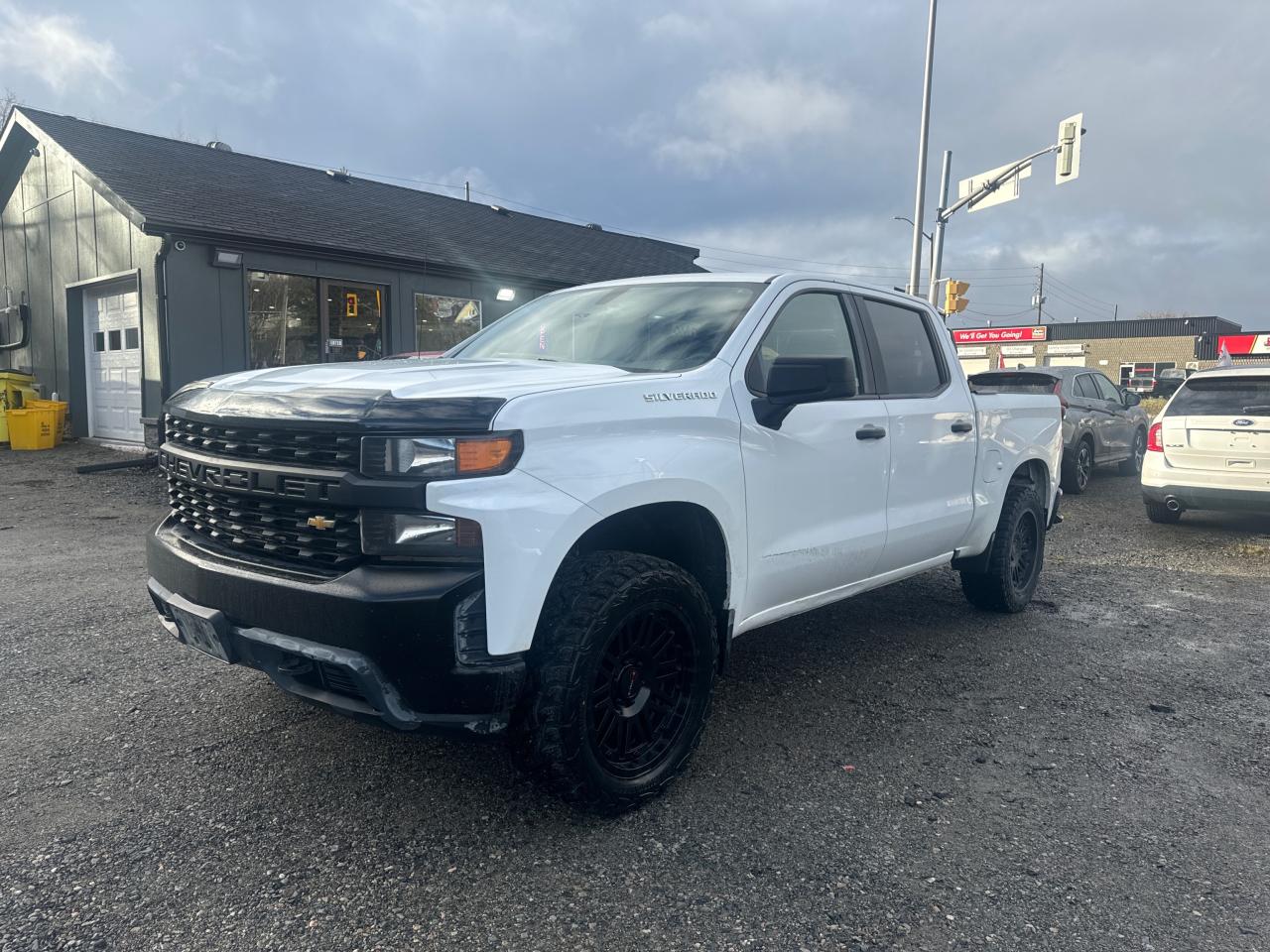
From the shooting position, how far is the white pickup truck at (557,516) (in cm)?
264

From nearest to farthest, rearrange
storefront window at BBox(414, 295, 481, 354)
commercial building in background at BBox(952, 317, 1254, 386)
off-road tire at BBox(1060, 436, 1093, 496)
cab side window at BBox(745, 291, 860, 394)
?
cab side window at BBox(745, 291, 860, 394)
off-road tire at BBox(1060, 436, 1093, 496)
storefront window at BBox(414, 295, 481, 354)
commercial building in background at BBox(952, 317, 1254, 386)

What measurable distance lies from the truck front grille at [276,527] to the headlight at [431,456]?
17 cm

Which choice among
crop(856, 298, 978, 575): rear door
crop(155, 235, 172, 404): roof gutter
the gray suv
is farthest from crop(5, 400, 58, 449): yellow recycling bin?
crop(856, 298, 978, 575): rear door

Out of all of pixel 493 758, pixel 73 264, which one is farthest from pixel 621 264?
pixel 493 758

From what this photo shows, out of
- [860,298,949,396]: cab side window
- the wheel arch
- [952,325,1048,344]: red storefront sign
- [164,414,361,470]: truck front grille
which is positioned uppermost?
[952,325,1048,344]: red storefront sign

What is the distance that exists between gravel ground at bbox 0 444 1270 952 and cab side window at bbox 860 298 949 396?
145 centimetres

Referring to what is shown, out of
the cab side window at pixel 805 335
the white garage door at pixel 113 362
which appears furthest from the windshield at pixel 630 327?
the white garage door at pixel 113 362

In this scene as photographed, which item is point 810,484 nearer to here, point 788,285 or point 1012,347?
point 788,285

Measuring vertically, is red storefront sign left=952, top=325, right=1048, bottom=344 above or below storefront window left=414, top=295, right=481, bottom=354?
above

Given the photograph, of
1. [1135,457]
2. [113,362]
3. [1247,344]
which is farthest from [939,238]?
[1247,344]

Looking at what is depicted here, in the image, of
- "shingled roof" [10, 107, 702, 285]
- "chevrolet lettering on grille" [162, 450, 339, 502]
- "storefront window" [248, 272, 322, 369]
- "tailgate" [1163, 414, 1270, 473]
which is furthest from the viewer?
"storefront window" [248, 272, 322, 369]

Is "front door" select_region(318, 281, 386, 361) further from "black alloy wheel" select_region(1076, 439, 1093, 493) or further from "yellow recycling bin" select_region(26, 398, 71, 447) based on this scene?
"black alloy wheel" select_region(1076, 439, 1093, 493)

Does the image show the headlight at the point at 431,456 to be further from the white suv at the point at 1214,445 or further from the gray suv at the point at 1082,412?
the gray suv at the point at 1082,412

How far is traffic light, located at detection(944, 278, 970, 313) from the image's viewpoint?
17.5 meters
